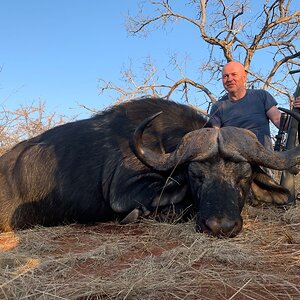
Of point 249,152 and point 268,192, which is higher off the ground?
point 249,152

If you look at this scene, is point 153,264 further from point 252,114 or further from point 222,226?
point 252,114

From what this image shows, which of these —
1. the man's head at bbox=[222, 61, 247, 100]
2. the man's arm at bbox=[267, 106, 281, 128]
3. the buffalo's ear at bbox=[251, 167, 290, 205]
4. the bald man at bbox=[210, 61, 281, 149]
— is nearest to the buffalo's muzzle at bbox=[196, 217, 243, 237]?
the buffalo's ear at bbox=[251, 167, 290, 205]

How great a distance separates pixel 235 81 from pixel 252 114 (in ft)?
1.76

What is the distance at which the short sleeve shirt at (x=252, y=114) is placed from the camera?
19.3ft

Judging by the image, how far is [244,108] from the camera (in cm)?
600

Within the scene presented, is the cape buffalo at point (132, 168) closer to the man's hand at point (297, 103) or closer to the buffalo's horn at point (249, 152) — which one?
the buffalo's horn at point (249, 152)

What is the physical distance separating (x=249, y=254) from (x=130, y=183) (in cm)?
179

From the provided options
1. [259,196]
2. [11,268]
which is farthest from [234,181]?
[11,268]

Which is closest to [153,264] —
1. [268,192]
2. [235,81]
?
[268,192]

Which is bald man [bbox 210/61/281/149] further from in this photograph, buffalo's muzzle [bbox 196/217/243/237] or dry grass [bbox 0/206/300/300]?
buffalo's muzzle [bbox 196/217/243/237]

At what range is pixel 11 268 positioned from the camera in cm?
263

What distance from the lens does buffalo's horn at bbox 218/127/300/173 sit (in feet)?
12.2

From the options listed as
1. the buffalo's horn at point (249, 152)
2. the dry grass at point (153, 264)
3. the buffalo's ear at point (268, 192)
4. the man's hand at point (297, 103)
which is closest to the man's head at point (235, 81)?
the man's hand at point (297, 103)

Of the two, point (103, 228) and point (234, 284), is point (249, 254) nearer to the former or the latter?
point (234, 284)
